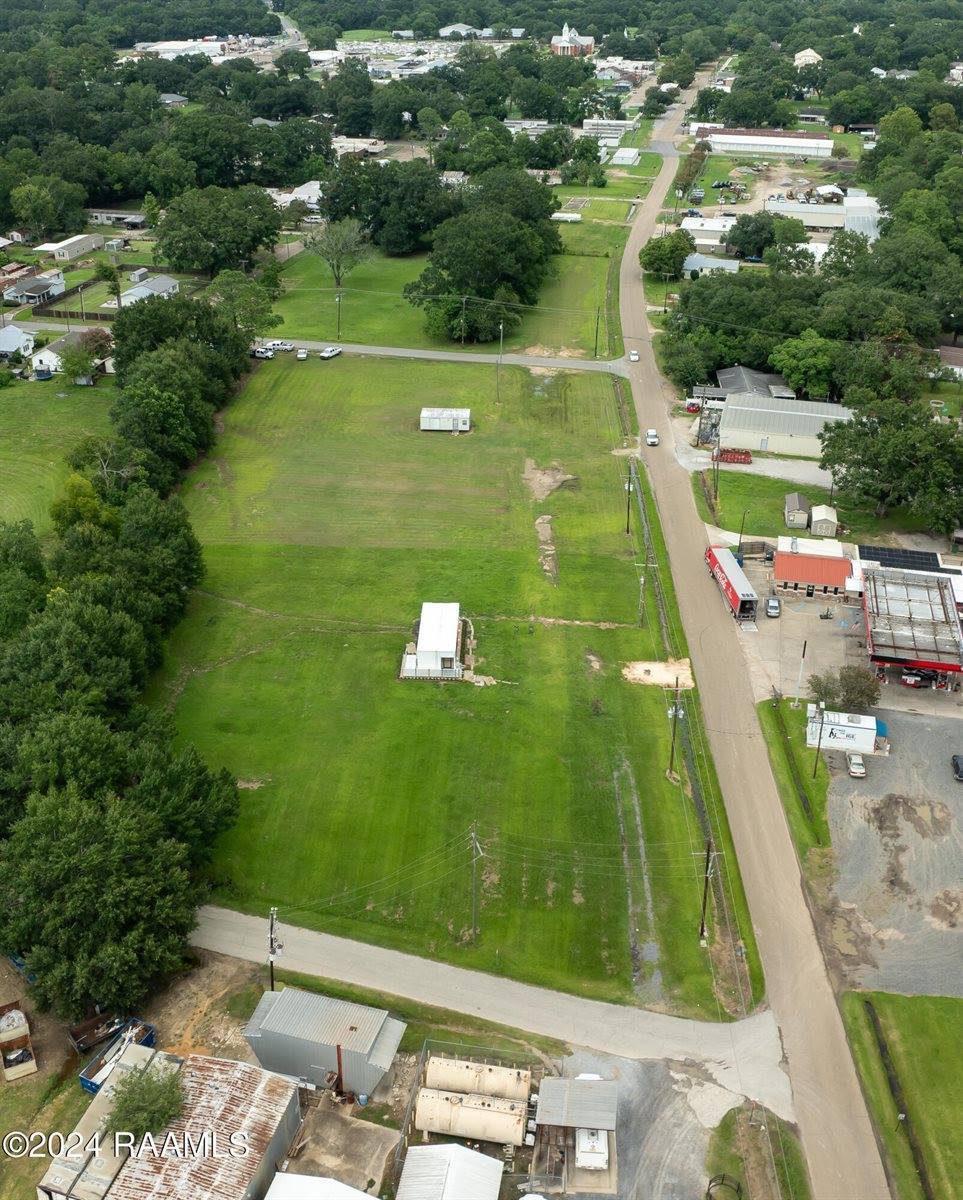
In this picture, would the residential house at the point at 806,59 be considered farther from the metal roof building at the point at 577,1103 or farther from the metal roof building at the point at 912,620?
the metal roof building at the point at 577,1103

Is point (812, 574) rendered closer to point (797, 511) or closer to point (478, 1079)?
point (797, 511)

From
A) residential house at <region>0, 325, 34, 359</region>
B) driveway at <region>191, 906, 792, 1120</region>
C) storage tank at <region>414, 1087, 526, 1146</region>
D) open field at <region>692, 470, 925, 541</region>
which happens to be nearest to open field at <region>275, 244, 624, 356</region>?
residential house at <region>0, 325, 34, 359</region>

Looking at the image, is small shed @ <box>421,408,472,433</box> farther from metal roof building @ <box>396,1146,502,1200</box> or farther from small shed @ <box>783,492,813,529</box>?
metal roof building @ <box>396,1146,502,1200</box>

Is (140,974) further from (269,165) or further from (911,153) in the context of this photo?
(911,153)

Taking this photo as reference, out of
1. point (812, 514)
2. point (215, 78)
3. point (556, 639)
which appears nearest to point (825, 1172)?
point (556, 639)

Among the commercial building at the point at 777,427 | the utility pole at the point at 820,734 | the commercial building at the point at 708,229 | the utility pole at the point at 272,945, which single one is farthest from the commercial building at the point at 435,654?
the commercial building at the point at 708,229

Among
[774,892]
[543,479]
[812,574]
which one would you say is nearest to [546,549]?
[543,479]
